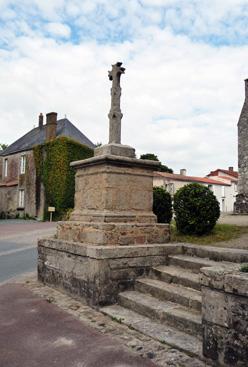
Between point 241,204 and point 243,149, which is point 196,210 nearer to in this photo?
point 241,204

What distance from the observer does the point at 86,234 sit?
5820 mm

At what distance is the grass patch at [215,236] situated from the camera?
21.8 ft

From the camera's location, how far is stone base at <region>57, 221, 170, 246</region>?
5.46 meters

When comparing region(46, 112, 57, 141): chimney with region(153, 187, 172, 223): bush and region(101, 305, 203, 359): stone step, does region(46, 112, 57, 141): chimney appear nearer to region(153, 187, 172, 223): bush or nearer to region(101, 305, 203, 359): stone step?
region(153, 187, 172, 223): bush

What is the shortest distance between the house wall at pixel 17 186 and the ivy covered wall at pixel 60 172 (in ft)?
8.82

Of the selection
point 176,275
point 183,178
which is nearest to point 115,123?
point 176,275

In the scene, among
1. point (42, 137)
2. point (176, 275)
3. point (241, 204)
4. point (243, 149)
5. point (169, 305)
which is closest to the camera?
point (169, 305)

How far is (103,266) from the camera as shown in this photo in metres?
5.00

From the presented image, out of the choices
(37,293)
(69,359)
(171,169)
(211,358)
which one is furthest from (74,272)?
(171,169)

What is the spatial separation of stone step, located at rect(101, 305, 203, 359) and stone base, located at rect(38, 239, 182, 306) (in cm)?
33

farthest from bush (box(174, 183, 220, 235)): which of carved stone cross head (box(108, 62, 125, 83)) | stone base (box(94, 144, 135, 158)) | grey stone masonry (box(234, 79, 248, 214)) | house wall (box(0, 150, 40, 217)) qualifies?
house wall (box(0, 150, 40, 217))

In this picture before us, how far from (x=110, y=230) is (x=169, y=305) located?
158cm

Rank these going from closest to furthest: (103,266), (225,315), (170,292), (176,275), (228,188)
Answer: (225,315) < (170,292) < (176,275) < (103,266) < (228,188)

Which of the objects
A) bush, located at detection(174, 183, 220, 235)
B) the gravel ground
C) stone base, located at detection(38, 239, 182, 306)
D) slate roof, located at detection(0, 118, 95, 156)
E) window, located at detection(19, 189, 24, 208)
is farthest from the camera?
window, located at detection(19, 189, 24, 208)
